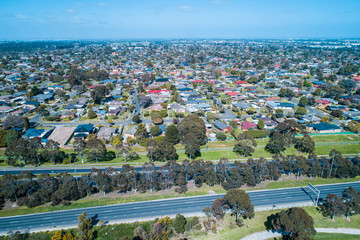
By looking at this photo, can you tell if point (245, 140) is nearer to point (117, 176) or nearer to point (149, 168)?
point (149, 168)

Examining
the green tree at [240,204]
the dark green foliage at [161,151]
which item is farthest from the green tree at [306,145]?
the dark green foliage at [161,151]

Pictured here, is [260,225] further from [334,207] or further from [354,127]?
[354,127]

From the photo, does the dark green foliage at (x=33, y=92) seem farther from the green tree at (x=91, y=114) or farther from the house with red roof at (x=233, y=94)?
the house with red roof at (x=233, y=94)

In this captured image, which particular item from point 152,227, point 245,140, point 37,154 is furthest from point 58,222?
point 245,140

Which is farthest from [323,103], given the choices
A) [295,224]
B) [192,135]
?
[295,224]

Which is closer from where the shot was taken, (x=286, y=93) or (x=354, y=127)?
(x=354, y=127)

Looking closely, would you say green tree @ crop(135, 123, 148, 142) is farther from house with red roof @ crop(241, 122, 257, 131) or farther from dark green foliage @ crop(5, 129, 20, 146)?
house with red roof @ crop(241, 122, 257, 131)
